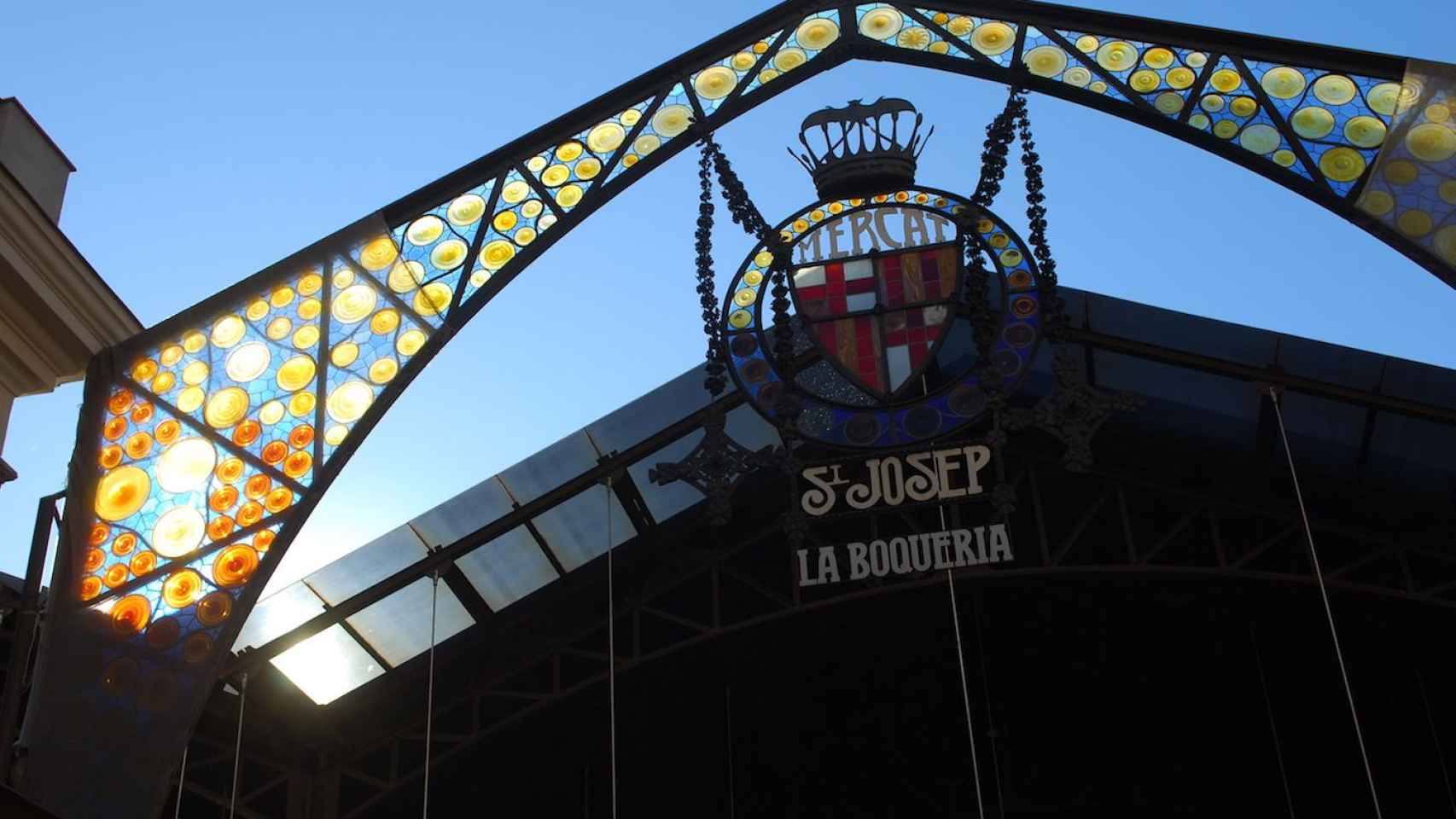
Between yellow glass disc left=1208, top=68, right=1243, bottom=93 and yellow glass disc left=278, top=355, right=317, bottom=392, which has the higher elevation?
yellow glass disc left=1208, top=68, right=1243, bottom=93

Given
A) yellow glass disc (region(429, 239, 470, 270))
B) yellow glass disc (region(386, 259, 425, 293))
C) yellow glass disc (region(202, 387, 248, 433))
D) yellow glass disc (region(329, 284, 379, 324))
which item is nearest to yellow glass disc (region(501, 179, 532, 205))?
yellow glass disc (region(429, 239, 470, 270))

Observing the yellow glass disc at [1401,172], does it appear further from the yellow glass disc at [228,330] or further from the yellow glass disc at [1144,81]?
the yellow glass disc at [228,330]

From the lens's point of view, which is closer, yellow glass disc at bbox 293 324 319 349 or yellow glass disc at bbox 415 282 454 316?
yellow glass disc at bbox 293 324 319 349

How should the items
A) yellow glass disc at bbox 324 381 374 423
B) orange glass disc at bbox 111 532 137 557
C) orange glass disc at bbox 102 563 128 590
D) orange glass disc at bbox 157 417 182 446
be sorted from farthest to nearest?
yellow glass disc at bbox 324 381 374 423 < orange glass disc at bbox 157 417 182 446 < orange glass disc at bbox 111 532 137 557 < orange glass disc at bbox 102 563 128 590

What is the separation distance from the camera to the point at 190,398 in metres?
8.91

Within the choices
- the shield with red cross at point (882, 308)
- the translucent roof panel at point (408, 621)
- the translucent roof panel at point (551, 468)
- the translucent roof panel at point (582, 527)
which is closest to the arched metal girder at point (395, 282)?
the shield with red cross at point (882, 308)

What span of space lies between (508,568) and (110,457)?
7316mm

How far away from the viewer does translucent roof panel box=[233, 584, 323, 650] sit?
1498 cm

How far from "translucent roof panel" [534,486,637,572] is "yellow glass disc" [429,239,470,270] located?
20.3ft

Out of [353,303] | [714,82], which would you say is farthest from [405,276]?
[714,82]

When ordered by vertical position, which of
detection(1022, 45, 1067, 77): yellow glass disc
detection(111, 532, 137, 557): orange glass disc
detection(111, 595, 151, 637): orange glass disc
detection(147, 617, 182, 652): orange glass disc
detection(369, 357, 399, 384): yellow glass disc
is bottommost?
detection(147, 617, 182, 652): orange glass disc

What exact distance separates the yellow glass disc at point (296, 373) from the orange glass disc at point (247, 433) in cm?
27

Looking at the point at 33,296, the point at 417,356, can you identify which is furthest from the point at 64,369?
the point at 417,356

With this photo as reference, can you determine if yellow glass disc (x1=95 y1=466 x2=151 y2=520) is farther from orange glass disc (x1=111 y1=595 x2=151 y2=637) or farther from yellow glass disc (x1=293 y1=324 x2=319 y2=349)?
yellow glass disc (x1=293 y1=324 x2=319 y2=349)
